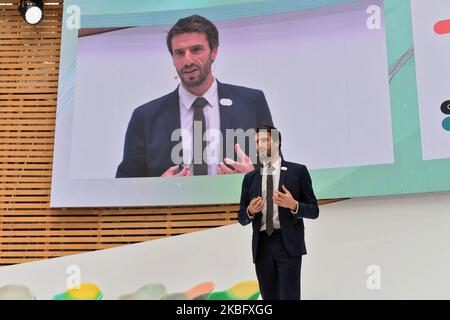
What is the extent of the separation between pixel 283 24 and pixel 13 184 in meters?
3.13

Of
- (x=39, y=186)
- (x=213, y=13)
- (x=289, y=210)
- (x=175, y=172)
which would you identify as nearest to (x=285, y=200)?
(x=289, y=210)

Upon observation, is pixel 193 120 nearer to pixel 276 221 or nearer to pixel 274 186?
pixel 274 186

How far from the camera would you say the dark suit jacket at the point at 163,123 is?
5.28 m

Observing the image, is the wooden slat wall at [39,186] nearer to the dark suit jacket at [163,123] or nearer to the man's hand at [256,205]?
the dark suit jacket at [163,123]

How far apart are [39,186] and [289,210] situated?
11.3 feet

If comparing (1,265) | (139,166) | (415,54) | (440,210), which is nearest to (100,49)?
(139,166)

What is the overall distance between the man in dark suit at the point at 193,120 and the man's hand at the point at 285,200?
7.47ft

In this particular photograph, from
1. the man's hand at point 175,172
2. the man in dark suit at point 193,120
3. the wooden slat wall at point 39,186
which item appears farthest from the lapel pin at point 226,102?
the wooden slat wall at point 39,186

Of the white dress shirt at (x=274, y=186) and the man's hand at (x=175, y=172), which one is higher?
the man's hand at (x=175, y=172)

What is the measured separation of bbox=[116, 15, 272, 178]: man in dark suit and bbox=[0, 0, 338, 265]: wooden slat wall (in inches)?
17.2

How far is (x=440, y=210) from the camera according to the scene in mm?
4734

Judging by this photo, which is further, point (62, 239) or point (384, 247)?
point (62, 239)

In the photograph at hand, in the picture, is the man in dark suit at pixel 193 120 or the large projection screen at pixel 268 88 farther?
the man in dark suit at pixel 193 120
